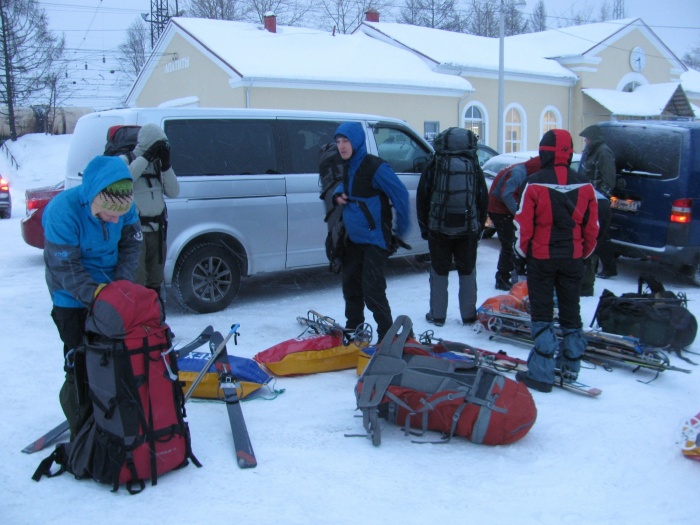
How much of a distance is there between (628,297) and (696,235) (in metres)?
2.45

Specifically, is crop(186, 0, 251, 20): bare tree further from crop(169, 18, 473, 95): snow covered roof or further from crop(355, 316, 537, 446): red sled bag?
crop(355, 316, 537, 446): red sled bag

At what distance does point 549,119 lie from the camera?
2788 cm

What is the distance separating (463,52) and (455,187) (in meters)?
21.2

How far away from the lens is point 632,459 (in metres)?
3.75

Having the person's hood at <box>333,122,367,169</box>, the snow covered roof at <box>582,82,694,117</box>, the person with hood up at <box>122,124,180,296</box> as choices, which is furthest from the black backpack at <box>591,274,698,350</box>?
Result: the snow covered roof at <box>582,82,694,117</box>

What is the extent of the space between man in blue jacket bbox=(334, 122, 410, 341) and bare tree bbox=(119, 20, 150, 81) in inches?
2228

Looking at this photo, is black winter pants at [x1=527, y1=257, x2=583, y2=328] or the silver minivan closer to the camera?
black winter pants at [x1=527, y1=257, x2=583, y2=328]

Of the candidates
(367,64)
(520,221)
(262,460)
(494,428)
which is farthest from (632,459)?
(367,64)

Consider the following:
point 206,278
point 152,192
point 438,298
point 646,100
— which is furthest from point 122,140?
point 646,100

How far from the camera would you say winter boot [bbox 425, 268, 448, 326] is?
6.33 meters

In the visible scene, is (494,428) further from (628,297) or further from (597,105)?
(597,105)

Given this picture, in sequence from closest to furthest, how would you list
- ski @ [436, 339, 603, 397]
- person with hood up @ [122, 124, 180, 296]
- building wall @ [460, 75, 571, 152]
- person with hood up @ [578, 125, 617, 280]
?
1. ski @ [436, 339, 603, 397]
2. person with hood up @ [122, 124, 180, 296]
3. person with hood up @ [578, 125, 617, 280]
4. building wall @ [460, 75, 571, 152]

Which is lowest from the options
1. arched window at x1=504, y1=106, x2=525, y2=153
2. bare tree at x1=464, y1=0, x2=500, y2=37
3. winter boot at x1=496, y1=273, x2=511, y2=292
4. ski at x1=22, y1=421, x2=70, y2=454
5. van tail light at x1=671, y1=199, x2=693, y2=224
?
ski at x1=22, y1=421, x2=70, y2=454

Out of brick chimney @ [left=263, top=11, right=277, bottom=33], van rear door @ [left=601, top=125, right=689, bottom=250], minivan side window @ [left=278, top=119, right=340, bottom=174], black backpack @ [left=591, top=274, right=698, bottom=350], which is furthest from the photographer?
brick chimney @ [left=263, top=11, right=277, bottom=33]
